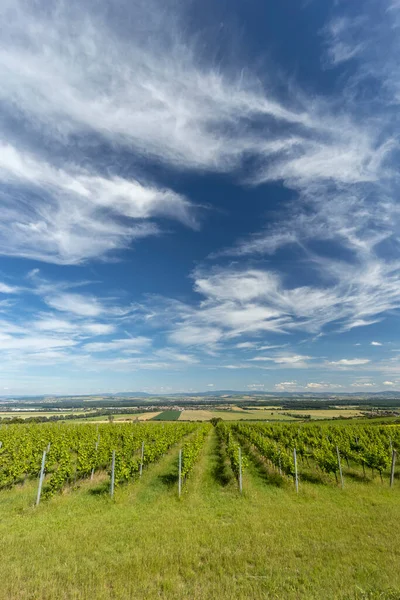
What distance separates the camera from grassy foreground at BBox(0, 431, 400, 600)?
22.6 feet

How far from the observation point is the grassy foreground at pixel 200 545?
22.6 feet

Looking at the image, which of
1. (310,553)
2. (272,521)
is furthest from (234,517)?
(310,553)

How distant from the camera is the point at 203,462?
82.1 feet

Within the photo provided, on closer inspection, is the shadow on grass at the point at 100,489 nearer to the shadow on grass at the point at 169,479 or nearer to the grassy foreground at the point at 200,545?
the grassy foreground at the point at 200,545

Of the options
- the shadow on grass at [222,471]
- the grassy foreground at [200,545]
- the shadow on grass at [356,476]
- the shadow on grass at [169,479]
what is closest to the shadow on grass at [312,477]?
the shadow on grass at [356,476]

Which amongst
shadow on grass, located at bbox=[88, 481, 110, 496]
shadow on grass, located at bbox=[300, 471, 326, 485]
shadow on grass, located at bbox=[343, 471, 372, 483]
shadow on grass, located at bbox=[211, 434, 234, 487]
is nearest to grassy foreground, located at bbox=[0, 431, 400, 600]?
shadow on grass, located at bbox=[88, 481, 110, 496]

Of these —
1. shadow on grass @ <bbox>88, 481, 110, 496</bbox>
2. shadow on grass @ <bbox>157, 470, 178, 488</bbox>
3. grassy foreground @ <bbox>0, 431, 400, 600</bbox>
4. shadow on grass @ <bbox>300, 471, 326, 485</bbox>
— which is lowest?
shadow on grass @ <bbox>300, 471, 326, 485</bbox>

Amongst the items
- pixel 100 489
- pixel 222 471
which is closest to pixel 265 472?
pixel 222 471

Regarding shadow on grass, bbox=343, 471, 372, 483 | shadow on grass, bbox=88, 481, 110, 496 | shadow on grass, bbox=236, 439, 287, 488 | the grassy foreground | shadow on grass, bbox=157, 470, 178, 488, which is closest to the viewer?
the grassy foreground

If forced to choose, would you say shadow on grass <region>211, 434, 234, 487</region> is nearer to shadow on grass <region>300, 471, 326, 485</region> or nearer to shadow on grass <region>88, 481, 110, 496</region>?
shadow on grass <region>300, 471, 326, 485</region>

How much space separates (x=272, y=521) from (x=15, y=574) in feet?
29.2

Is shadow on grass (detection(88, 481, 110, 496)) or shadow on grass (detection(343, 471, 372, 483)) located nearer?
shadow on grass (detection(88, 481, 110, 496))

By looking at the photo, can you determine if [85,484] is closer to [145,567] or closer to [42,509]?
[42,509]

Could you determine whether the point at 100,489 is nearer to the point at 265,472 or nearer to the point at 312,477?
the point at 265,472
